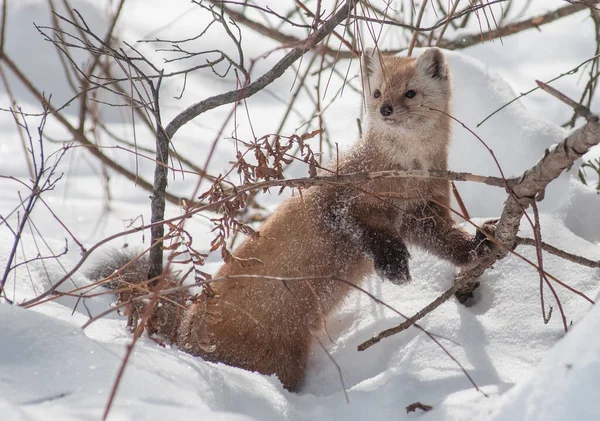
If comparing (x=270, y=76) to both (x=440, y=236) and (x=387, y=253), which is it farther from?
(x=440, y=236)

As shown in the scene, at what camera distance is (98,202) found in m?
4.83

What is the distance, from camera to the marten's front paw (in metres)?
2.93

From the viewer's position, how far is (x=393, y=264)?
293 cm

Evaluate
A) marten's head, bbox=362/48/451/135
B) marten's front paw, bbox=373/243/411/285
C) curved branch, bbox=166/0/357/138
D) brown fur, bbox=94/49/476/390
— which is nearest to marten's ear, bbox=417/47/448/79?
marten's head, bbox=362/48/451/135

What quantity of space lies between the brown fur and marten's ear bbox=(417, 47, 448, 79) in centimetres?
23

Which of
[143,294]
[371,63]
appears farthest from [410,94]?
[143,294]

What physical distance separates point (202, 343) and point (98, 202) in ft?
8.32

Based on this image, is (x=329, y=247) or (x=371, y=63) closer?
(x=329, y=247)

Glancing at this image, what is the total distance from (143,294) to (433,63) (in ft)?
5.99

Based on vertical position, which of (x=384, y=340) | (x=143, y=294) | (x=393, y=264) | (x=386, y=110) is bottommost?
(x=384, y=340)

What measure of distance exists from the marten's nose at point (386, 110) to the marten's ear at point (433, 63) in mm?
362

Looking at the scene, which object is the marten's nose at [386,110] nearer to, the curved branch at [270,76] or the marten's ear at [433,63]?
the marten's ear at [433,63]

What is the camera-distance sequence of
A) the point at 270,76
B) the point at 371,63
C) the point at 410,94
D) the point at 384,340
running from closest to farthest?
the point at 270,76
the point at 384,340
the point at 410,94
the point at 371,63

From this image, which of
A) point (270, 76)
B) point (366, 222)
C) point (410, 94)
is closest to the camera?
point (270, 76)
